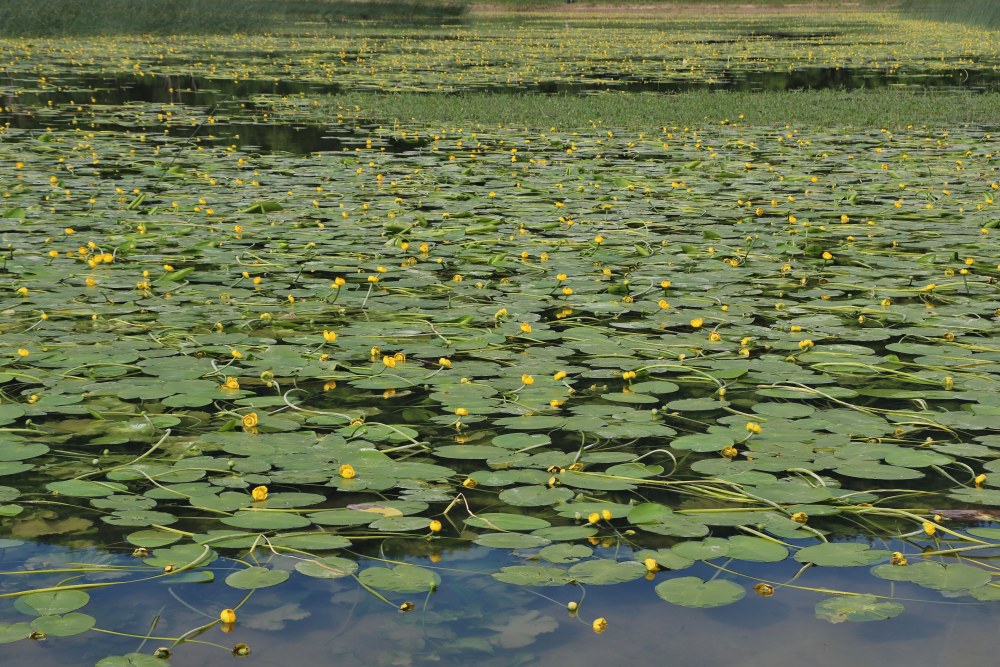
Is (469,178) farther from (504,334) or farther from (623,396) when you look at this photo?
(623,396)

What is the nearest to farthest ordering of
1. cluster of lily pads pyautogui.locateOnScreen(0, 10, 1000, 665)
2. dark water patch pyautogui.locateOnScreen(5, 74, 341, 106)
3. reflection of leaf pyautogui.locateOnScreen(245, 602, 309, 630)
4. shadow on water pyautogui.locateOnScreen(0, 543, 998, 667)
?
shadow on water pyautogui.locateOnScreen(0, 543, 998, 667) → reflection of leaf pyautogui.locateOnScreen(245, 602, 309, 630) → cluster of lily pads pyautogui.locateOnScreen(0, 10, 1000, 665) → dark water patch pyautogui.locateOnScreen(5, 74, 341, 106)

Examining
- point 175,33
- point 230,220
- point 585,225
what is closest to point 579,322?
point 585,225

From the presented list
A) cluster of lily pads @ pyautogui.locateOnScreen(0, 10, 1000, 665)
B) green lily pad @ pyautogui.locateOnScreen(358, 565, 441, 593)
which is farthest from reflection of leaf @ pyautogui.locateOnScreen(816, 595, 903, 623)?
green lily pad @ pyautogui.locateOnScreen(358, 565, 441, 593)

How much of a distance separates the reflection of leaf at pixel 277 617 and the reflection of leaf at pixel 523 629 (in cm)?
43

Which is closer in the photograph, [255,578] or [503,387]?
[255,578]

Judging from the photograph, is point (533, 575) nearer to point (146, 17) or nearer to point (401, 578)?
point (401, 578)

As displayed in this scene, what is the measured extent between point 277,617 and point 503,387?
4.92 feet

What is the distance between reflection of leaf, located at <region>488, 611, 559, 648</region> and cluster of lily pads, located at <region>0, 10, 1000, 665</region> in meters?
0.10

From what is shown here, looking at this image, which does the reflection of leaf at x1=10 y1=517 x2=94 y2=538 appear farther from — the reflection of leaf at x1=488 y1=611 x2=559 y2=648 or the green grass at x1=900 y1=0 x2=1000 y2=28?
the green grass at x1=900 y1=0 x2=1000 y2=28

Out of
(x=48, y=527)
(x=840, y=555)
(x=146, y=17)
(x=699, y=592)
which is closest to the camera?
(x=699, y=592)

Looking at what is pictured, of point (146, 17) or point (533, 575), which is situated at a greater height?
point (146, 17)

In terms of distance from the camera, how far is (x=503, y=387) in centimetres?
389

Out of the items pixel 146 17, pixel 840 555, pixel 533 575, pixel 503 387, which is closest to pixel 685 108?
pixel 503 387

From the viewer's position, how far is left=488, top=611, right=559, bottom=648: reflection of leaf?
2.45 m
